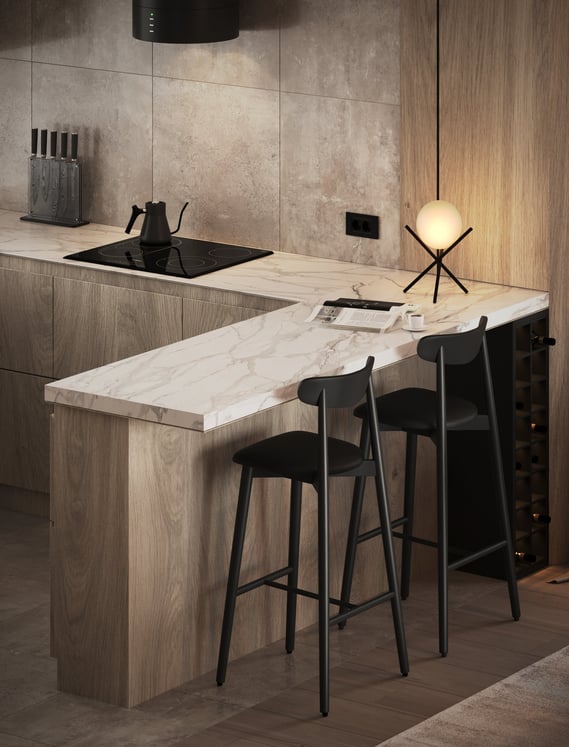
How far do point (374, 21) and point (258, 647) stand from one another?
2.29m

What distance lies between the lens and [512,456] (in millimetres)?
5395

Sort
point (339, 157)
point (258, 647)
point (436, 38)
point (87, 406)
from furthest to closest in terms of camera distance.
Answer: point (339, 157), point (436, 38), point (258, 647), point (87, 406)

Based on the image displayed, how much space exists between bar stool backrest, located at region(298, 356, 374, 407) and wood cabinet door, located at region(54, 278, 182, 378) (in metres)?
1.35

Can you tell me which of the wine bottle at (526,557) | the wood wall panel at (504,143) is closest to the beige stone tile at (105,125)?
the wood wall panel at (504,143)

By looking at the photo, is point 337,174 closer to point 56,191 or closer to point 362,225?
point 362,225

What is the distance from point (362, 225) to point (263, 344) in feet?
3.84

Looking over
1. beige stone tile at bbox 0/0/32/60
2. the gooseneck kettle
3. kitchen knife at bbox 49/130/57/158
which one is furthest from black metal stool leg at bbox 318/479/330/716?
beige stone tile at bbox 0/0/32/60

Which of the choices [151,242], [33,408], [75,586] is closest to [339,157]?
[151,242]

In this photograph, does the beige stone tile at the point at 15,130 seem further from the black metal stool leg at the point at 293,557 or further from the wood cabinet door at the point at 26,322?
the black metal stool leg at the point at 293,557

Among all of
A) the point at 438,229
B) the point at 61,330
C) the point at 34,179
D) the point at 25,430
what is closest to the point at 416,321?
the point at 438,229

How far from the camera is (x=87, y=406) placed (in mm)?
4242

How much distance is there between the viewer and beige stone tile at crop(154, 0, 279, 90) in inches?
229

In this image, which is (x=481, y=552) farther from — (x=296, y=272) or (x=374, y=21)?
(x=374, y=21)

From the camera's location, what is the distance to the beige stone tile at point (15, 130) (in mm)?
6539
